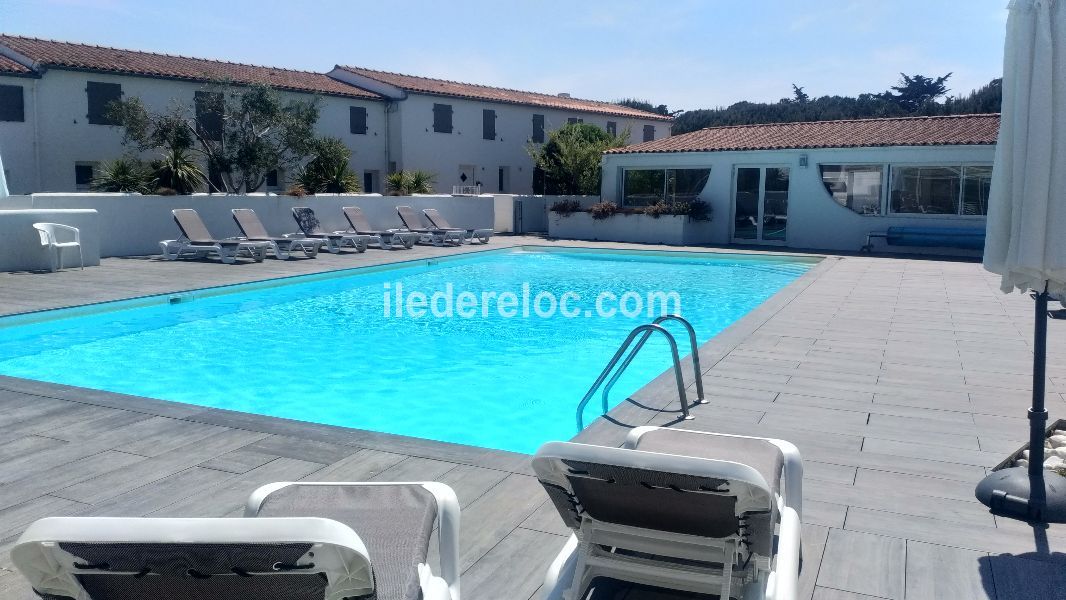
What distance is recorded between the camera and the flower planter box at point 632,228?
22859mm

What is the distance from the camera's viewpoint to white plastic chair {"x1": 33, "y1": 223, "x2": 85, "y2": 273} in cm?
1366

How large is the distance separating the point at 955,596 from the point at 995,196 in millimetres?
1775

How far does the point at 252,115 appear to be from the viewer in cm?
2309

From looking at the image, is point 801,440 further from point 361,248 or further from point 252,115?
point 252,115

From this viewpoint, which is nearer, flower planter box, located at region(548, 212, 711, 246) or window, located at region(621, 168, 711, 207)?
flower planter box, located at region(548, 212, 711, 246)

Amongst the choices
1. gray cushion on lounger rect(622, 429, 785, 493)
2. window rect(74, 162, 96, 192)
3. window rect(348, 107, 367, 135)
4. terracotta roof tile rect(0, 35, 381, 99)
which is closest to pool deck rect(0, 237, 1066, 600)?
gray cushion on lounger rect(622, 429, 785, 493)

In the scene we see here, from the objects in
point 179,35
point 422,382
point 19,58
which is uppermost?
point 179,35

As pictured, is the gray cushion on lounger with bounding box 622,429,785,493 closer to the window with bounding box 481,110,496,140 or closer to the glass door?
the glass door

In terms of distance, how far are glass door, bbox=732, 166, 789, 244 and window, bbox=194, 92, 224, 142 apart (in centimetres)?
1426

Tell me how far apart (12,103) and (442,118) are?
1445cm

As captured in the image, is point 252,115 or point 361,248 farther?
point 252,115

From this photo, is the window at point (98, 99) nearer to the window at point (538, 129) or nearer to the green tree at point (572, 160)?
the green tree at point (572, 160)

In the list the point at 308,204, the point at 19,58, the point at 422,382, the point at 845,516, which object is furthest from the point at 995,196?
the point at 19,58

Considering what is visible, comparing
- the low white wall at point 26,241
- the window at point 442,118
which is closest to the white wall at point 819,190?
the window at point 442,118
